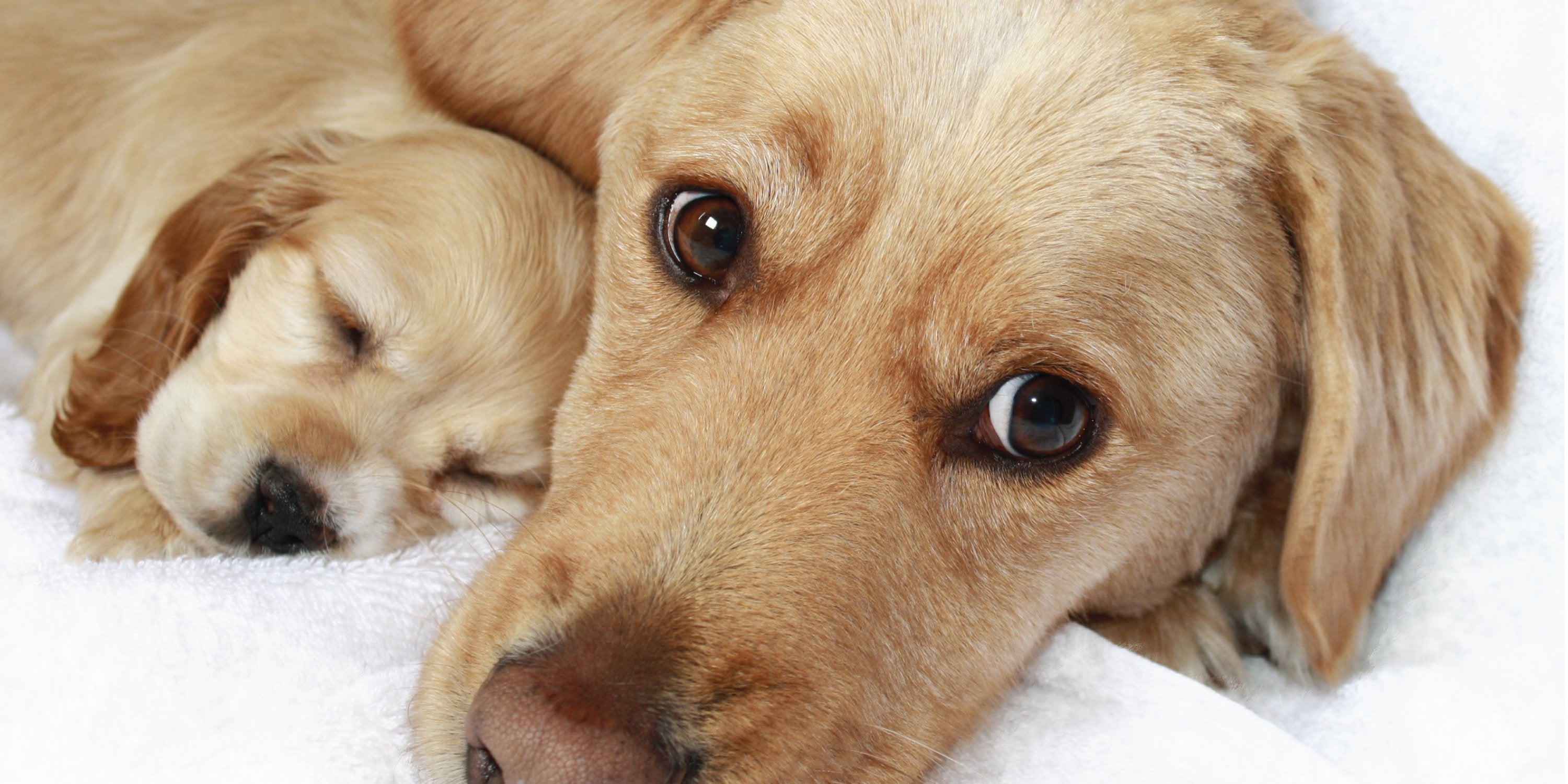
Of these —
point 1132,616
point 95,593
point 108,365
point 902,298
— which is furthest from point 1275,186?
point 108,365

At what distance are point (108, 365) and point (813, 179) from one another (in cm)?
152

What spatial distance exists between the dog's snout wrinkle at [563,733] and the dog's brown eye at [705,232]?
0.67m

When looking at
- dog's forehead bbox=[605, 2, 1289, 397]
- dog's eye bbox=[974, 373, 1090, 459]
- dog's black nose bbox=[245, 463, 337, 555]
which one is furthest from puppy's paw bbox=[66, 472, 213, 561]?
dog's eye bbox=[974, 373, 1090, 459]

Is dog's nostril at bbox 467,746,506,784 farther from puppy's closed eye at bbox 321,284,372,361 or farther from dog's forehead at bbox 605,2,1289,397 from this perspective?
puppy's closed eye at bbox 321,284,372,361

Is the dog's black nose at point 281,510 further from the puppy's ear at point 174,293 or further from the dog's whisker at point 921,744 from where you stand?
the dog's whisker at point 921,744

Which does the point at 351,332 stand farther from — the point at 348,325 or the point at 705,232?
the point at 705,232

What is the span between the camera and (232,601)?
1805mm

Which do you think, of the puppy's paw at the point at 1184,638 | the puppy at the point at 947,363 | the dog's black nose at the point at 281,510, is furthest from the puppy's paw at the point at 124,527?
the puppy's paw at the point at 1184,638

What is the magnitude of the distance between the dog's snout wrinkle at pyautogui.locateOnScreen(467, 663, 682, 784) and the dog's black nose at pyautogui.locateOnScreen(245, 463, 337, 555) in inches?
34.0

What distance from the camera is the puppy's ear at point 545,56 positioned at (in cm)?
212

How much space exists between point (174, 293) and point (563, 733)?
4.99 feet

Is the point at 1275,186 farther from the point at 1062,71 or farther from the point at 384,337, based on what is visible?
the point at 384,337

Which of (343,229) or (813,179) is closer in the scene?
(813,179)

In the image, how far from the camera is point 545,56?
7.43ft
